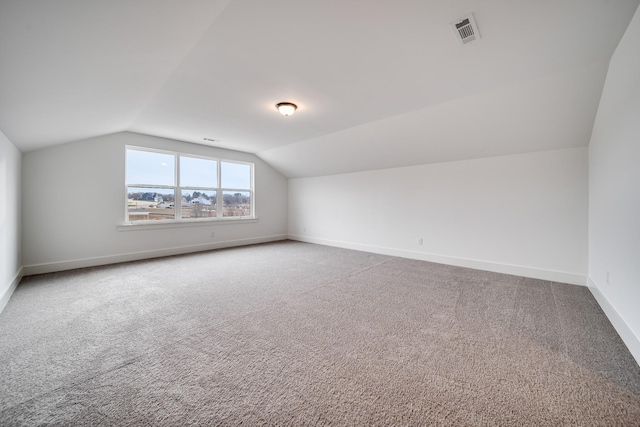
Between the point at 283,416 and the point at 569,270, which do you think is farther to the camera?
the point at 569,270

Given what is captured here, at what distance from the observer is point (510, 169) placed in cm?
405

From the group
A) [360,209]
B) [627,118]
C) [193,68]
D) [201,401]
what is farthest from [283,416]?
[360,209]

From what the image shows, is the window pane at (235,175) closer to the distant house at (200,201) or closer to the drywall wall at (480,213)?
the distant house at (200,201)

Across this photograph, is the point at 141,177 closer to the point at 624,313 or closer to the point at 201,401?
the point at 201,401

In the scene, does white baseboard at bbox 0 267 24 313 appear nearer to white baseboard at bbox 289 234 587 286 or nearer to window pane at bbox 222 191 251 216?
window pane at bbox 222 191 251 216

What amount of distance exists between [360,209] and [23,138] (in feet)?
18.1

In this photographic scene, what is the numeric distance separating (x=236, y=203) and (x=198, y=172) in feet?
3.88

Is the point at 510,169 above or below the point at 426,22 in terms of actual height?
below

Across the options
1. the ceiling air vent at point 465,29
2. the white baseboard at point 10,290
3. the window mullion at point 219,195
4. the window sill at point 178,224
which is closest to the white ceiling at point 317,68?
the ceiling air vent at point 465,29

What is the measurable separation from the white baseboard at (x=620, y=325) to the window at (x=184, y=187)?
21.2ft

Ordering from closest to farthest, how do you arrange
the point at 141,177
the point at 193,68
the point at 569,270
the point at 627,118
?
the point at 627,118
the point at 193,68
the point at 569,270
the point at 141,177

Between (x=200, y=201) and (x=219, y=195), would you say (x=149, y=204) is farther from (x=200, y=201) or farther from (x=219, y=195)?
(x=219, y=195)

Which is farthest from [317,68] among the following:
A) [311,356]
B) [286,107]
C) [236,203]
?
[236,203]

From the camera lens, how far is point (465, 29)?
6.53 feet
